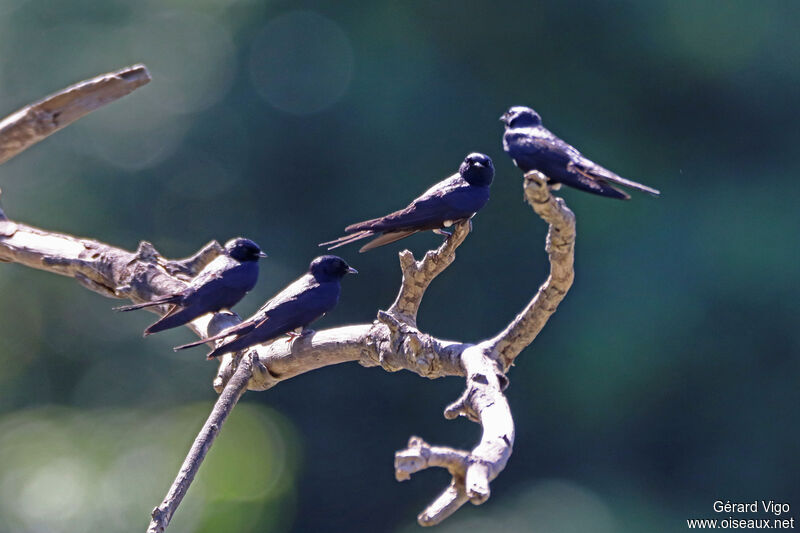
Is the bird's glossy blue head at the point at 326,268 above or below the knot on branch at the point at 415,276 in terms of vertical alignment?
above

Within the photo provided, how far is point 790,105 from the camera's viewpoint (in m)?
12.2

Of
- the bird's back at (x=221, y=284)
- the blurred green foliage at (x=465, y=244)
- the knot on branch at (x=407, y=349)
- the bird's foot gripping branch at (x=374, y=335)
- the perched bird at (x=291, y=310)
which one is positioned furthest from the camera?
the blurred green foliage at (x=465, y=244)

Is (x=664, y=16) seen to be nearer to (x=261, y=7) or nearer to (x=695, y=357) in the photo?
(x=695, y=357)

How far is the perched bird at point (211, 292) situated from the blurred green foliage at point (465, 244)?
5683 mm

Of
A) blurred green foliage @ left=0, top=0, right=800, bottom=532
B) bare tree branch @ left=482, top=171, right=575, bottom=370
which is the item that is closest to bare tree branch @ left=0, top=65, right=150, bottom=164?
bare tree branch @ left=482, top=171, right=575, bottom=370

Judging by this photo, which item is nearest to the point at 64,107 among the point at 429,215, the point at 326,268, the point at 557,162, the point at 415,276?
the point at 326,268

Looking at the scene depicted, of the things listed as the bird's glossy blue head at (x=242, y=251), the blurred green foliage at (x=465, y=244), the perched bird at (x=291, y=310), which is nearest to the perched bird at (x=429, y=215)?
the perched bird at (x=291, y=310)

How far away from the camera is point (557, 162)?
3.55m

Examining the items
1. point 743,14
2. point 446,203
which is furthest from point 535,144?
point 743,14

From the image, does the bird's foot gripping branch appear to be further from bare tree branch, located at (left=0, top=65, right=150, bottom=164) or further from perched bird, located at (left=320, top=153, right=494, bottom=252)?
perched bird, located at (left=320, top=153, right=494, bottom=252)

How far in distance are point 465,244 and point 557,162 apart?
7.92 meters

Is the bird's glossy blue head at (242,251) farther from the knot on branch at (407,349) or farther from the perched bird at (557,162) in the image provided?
the perched bird at (557,162)

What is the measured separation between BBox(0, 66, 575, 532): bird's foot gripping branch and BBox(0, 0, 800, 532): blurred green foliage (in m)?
5.37

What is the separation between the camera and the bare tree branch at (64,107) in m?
5.19
